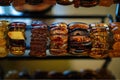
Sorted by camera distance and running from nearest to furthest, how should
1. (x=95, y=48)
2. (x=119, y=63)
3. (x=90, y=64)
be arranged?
1. (x=95, y=48)
2. (x=119, y=63)
3. (x=90, y=64)

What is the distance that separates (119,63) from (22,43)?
1.99 feet

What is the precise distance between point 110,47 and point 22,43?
0.24 metres

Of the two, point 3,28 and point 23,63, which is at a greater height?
point 3,28

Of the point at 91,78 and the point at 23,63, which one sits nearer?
the point at 91,78

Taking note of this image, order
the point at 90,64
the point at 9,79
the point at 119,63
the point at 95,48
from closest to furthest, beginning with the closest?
the point at 9,79 → the point at 95,48 → the point at 119,63 → the point at 90,64

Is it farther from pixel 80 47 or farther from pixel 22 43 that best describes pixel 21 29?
pixel 80 47

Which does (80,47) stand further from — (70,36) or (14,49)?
(14,49)

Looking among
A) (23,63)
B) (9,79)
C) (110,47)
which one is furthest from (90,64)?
(9,79)

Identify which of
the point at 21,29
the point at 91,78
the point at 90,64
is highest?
the point at 21,29

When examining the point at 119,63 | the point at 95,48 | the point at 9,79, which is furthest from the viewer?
the point at 119,63

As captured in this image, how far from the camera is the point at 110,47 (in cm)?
75

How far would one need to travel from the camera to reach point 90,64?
138cm

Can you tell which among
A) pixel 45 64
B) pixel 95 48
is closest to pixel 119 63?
pixel 45 64

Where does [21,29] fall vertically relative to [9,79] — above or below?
above
